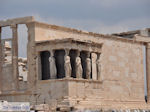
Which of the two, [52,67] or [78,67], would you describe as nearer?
[52,67]

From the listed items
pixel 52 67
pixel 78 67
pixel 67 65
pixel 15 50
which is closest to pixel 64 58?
pixel 67 65

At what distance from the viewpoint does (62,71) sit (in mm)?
30438

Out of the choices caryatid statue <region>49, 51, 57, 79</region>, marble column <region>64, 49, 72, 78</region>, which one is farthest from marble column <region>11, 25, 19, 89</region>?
marble column <region>64, 49, 72, 78</region>

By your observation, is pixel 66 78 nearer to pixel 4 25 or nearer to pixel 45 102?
pixel 45 102

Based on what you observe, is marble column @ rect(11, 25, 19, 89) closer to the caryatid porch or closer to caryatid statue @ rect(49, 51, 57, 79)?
the caryatid porch

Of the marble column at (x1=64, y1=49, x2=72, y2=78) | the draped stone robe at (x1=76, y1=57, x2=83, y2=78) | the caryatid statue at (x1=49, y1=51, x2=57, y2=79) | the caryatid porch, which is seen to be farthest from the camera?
the draped stone robe at (x1=76, y1=57, x2=83, y2=78)

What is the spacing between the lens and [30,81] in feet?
101

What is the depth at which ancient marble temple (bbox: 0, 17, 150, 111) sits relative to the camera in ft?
97.5

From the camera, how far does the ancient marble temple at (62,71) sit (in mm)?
29719

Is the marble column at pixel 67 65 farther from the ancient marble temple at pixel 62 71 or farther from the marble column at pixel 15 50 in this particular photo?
the marble column at pixel 15 50

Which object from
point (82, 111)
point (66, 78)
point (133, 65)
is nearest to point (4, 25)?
point (66, 78)

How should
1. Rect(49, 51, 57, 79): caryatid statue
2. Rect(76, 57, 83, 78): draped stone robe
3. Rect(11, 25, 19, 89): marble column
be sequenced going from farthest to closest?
Rect(11, 25, 19, 89): marble column
Rect(76, 57, 83, 78): draped stone robe
Rect(49, 51, 57, 79): caryatid statue

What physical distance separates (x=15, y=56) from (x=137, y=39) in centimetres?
970

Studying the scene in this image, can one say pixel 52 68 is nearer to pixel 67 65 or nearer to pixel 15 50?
pixel 67 65
